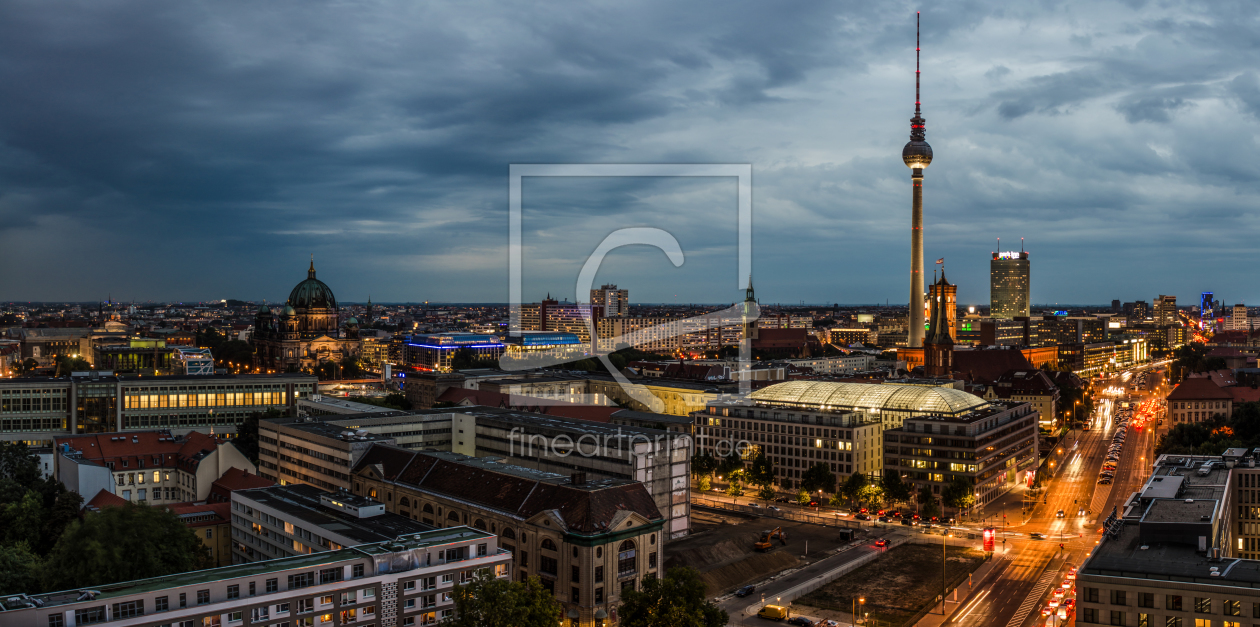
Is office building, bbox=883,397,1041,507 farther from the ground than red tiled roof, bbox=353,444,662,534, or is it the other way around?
red tiled roof, bbox=353,444,662,534

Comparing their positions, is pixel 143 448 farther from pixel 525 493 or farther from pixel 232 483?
pixel 525 493

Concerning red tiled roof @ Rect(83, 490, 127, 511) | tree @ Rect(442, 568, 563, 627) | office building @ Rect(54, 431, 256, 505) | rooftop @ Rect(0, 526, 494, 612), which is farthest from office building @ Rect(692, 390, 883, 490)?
red tiled roof @ Rect(83, 490, 127, 511)

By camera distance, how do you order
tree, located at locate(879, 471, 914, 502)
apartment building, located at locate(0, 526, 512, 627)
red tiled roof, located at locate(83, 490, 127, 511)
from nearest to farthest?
1. apartment building, located at locate(0, 526, 512, 627)
2. red tiled roof, located at locate(83, 490, 127, 511)
3. tree, located at locate(879, 471, 914, 502)

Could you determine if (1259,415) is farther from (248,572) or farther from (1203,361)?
(248,572)

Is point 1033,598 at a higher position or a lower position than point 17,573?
lower

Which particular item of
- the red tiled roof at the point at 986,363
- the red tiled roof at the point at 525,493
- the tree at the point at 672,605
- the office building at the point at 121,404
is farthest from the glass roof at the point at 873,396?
the office building at the point at 121,404

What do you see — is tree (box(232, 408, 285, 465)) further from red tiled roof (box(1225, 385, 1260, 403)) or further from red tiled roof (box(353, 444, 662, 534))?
red tiled roof (box(1225, 385, 1260, 403))

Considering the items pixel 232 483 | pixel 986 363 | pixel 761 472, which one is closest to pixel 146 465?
pixel 232 483
